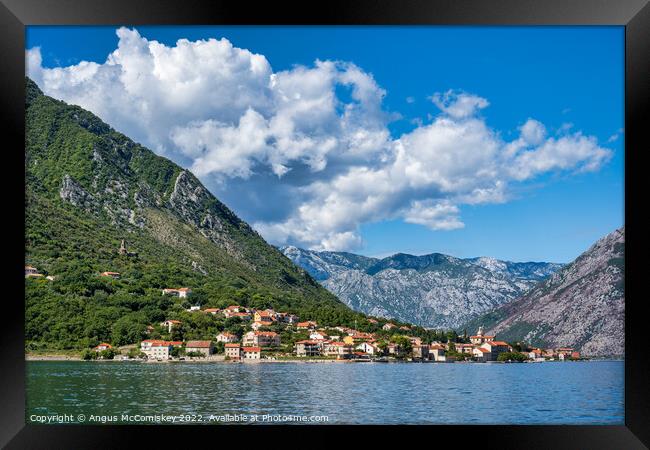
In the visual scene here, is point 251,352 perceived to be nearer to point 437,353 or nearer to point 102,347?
point 102,347

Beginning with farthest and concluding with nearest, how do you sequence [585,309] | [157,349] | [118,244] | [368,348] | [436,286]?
[436,286], [118,244], [585,309], [368,348], [157,349]

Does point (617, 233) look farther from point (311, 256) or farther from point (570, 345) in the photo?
point (311, 256)

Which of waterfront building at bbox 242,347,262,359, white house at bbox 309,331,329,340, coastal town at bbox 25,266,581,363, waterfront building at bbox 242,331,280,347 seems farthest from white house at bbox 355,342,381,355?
waterfront building at bbox 242,347,262,359

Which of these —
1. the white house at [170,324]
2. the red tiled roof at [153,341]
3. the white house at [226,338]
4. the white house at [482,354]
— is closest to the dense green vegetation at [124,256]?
the white house at [170,324]

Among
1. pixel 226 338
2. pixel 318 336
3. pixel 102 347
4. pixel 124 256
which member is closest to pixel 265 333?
pixel 226 338

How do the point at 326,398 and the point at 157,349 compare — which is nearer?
the point at 326,398
